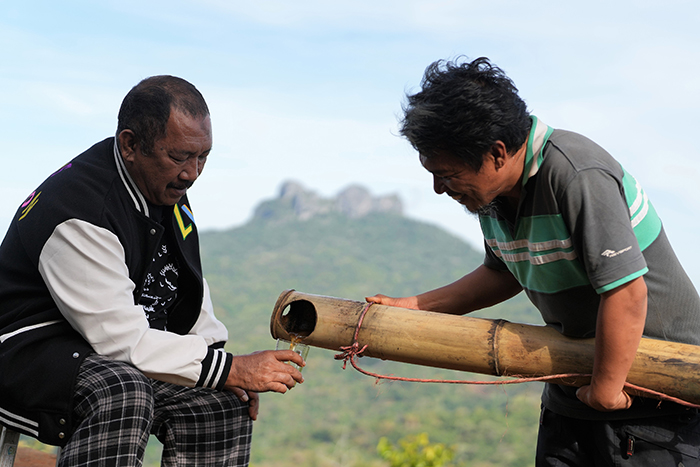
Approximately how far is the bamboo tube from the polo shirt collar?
54 cm

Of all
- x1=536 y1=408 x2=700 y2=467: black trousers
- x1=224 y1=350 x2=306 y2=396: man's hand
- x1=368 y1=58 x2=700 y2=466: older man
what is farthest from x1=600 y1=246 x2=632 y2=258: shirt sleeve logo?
x1=224 y1=350 x2=306 y2=396: man's hand

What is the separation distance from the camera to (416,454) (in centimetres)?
631

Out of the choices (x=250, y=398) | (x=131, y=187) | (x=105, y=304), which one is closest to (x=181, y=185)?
(x=131, y=187)

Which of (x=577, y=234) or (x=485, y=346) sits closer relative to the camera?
(x=577, y=234)

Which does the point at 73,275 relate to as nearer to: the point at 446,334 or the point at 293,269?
the point at 446,334

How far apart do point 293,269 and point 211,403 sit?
61228 mm

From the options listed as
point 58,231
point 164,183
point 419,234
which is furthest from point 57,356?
point 419,234

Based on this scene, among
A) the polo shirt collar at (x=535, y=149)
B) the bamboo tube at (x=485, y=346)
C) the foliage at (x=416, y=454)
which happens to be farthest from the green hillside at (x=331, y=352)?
the polo shirt collar at (x=535, y=149)

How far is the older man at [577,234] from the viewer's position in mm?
1744

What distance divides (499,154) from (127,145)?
4.48 ft

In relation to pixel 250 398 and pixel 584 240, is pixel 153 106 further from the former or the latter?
pixel 584 240

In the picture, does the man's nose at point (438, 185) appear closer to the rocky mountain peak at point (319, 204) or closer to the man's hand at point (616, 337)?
the man's hand at point (616, 337)

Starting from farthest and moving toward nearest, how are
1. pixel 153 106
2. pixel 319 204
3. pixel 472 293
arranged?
pixel 319 204, pixel 472 293, pixel 153 106

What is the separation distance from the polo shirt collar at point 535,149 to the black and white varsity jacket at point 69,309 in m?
1.20
